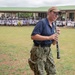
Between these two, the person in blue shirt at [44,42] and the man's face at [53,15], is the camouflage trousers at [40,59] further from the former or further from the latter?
the man's face at [53,15]

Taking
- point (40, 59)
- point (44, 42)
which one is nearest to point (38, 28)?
point (44, 42)

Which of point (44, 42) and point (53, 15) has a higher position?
point (53, 15)

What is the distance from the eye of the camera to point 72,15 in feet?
150

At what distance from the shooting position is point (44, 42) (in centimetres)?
546

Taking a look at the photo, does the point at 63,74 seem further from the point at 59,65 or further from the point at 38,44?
the point at 38,44

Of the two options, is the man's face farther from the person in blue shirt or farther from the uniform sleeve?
the uniform sleeve

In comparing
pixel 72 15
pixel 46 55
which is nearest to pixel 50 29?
pixel 46 55

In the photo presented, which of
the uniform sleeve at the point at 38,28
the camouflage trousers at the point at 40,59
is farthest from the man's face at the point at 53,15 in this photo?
the camouflage trousers at the point at 40,59

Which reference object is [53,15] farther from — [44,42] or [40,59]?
[40,59]

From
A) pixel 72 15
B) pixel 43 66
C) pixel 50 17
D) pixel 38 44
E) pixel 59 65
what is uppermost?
pixel 50 17

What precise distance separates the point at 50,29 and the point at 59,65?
4.38 m

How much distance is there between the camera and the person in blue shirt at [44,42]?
5.27 metres

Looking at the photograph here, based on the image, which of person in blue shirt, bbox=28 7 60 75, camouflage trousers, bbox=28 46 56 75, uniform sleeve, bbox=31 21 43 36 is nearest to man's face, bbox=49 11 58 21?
person in blue shirt, bbox=28 7 60 75

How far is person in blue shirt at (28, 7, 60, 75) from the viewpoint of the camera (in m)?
5.27
